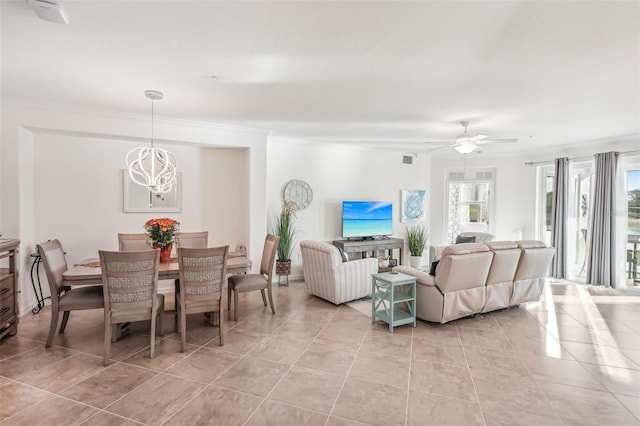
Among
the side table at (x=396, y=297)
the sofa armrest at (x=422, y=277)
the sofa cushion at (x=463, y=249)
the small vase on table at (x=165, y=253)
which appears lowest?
the side table at (x=396, y=297)

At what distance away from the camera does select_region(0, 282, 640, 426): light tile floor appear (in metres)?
2.24

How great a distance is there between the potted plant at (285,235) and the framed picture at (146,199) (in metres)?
1.64

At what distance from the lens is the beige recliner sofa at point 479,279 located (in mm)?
3729

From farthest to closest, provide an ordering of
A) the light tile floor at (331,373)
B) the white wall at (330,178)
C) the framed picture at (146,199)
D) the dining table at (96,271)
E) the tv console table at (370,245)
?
the tv console table at (370,245) → the white wall at (330,178) → the framed picture at (146,199) → the dining table at (96,271) → the light tile floor at (331,373)

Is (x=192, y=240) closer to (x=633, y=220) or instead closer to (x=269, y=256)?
(x=269, y=256)

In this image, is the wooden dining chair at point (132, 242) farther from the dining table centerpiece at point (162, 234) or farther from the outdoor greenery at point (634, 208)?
the outdoor greenery at point (634, 208)

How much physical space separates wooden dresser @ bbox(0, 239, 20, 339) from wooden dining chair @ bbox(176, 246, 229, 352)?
1657 mm

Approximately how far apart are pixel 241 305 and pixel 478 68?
3845mm

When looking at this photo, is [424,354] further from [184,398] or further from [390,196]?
[390,196]

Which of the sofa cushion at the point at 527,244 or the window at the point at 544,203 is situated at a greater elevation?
the window at the point at 544,203

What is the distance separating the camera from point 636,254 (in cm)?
566

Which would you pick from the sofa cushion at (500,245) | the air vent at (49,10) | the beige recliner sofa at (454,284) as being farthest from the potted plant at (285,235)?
the air vent at (49,10)

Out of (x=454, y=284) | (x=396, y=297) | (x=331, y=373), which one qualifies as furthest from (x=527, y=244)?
(x=331, y=373)

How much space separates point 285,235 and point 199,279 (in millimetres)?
2561
